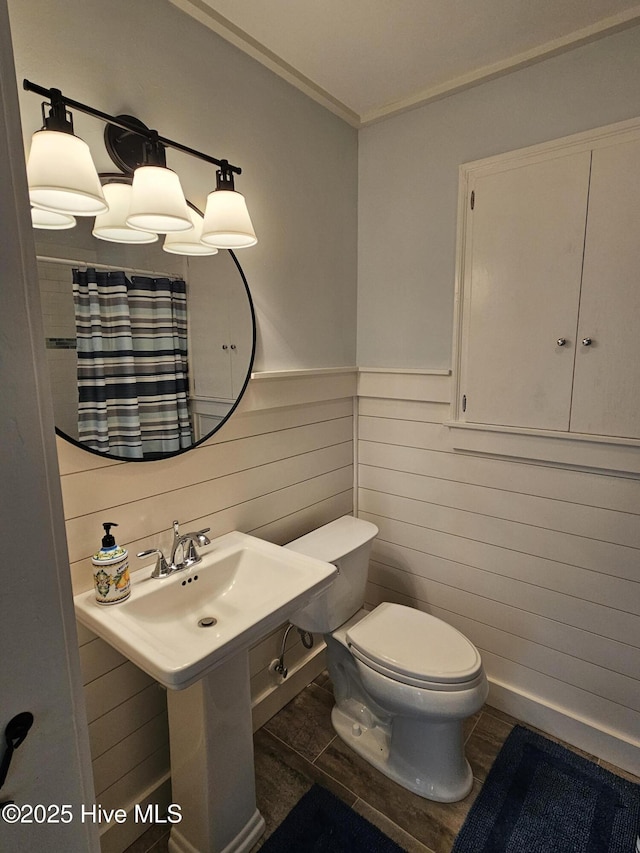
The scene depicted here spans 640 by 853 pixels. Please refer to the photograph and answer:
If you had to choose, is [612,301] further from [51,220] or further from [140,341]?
[51,220]

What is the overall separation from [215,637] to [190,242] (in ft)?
3.52

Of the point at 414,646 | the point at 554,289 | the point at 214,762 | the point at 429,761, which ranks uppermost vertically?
the point at 554,289

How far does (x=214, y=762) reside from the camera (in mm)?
1262

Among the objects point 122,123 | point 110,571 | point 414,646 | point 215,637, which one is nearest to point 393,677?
point 414,646

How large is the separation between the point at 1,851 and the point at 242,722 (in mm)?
804

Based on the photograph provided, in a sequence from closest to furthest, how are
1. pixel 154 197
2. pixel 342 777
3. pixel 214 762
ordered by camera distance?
pixel 154 197 < pixel 214 762 < pixel 342 777

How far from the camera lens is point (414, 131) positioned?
1.80 meters

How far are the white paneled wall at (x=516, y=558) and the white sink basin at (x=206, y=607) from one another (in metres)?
0.77

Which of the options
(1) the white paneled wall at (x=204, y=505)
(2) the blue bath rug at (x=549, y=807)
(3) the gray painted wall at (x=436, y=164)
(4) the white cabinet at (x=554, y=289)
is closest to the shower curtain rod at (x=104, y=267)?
(1) the white paneled wall at (x=204, y=505)

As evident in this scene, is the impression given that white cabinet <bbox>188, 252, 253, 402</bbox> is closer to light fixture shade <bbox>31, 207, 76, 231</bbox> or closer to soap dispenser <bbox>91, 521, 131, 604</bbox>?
light fixture shade <bbox>31, 207, 76, 231</bbox>

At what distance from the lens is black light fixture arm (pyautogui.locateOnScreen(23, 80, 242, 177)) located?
3.26 ft

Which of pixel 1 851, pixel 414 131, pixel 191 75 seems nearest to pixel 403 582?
pixel 1 851

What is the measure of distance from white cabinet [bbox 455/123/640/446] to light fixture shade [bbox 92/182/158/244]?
118 cm

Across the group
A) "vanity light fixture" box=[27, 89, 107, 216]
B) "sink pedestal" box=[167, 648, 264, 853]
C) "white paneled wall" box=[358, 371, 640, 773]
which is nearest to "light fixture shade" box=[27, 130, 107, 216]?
"vanity light fixture" box=[27, 89, 107, 216]
